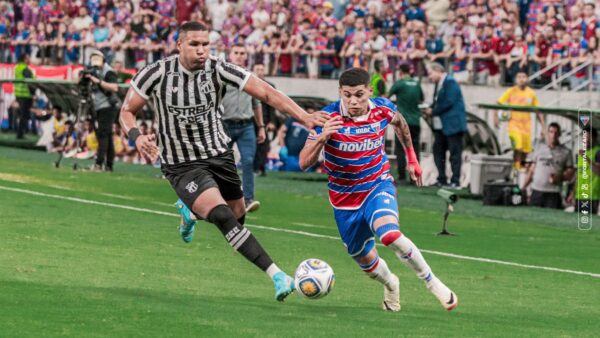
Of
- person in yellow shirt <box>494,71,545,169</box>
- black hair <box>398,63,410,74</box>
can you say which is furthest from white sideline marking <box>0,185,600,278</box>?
black hair <box>398,63,410,74</box>

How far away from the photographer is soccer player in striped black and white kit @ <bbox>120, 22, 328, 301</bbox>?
38.3 feet

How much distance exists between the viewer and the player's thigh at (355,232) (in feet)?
37.7

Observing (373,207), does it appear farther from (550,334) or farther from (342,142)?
(550,334)

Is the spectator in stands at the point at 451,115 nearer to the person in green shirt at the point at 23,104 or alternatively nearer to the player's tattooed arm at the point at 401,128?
the player's tattooed arm at the point at 401,128

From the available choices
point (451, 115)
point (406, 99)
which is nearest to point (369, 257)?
point (451, 115)

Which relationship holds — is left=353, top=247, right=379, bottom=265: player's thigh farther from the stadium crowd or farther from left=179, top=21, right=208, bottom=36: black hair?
the stadium crowd

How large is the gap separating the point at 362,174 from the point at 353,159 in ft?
0.47

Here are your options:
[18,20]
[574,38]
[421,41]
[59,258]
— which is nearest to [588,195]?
[574,38]

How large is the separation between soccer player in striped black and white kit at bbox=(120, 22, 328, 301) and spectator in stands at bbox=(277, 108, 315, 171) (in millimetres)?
17334

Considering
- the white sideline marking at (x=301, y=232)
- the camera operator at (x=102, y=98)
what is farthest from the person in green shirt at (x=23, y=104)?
the white sideline marking at (x=301, y=232)

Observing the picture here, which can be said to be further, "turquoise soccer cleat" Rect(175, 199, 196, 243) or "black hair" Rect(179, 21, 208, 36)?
"turquoise soccer cleat" Rect(175, 199, 196, 243)

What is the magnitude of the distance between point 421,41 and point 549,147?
7.41 metres

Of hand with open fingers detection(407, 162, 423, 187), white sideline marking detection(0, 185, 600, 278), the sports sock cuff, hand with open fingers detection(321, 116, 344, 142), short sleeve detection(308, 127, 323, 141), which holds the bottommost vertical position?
white sideline marking detection(0, 185, 600, 278)

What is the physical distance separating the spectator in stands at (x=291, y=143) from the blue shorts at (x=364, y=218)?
18007 millimetres
